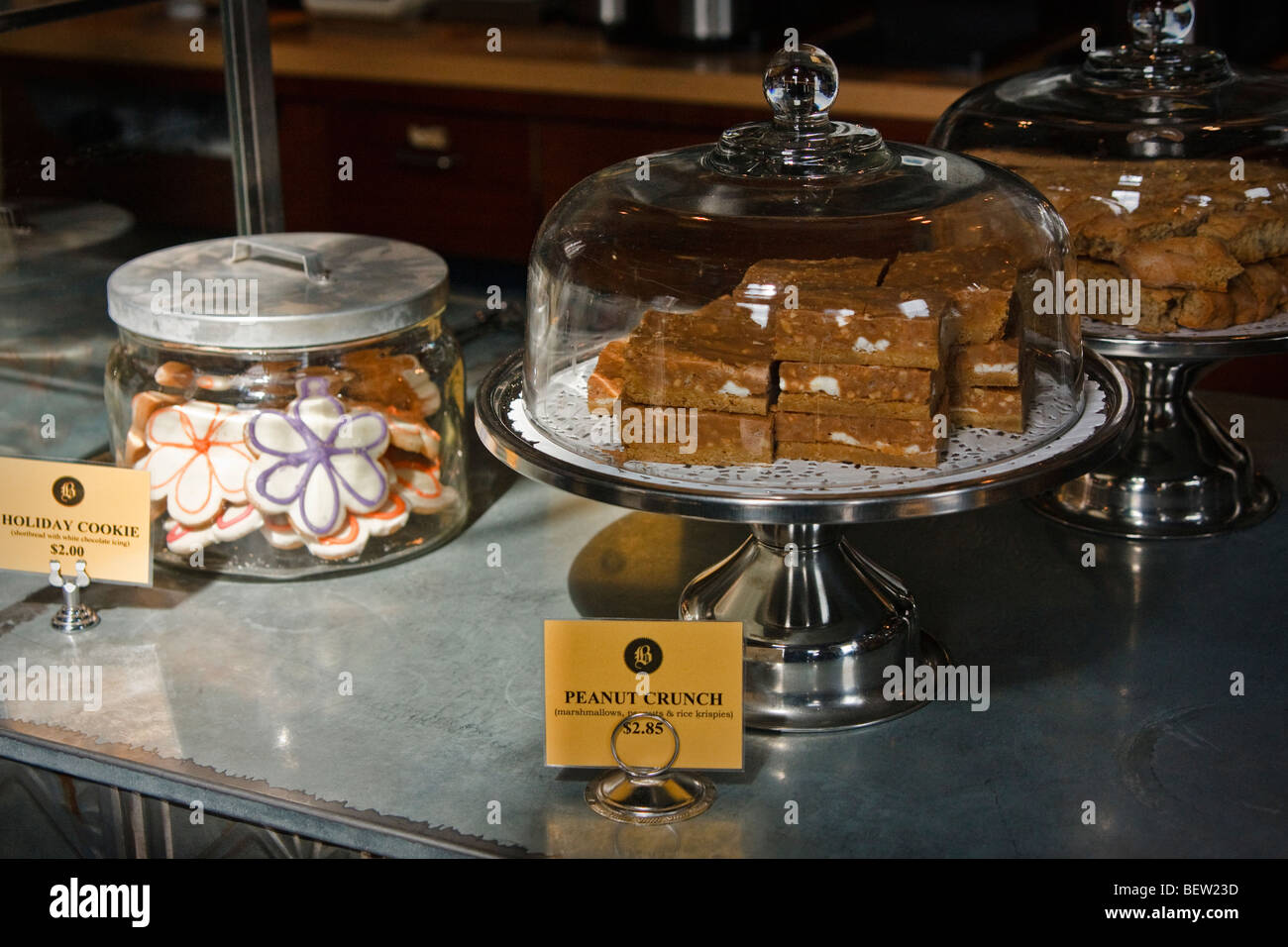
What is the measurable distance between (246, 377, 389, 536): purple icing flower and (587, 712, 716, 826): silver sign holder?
1.31 feet

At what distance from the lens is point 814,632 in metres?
1.18

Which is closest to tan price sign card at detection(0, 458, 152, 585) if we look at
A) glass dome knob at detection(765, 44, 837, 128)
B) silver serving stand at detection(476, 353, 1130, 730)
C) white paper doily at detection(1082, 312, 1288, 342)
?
silver serving stand at detection(476, 353, 1130, 730)

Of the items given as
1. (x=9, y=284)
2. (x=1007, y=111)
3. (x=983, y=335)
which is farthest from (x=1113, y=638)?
(x=9, y=284)

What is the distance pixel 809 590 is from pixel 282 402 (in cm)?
49

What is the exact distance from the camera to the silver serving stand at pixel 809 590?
107 centimetres

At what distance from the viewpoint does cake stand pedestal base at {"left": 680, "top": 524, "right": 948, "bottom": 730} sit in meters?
1.17

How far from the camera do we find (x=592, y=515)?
1558 mm

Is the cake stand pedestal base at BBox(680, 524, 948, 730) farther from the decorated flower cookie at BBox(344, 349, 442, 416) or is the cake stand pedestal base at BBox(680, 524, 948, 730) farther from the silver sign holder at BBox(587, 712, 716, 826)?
the decorated flower cookie at BBox(344, 349, 442, 416)

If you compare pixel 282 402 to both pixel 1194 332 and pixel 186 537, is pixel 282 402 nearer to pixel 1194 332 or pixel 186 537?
pixel 186 537

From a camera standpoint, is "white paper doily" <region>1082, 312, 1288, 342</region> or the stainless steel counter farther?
"white paper doily" <region>1082, 312, 1288, 342</region>

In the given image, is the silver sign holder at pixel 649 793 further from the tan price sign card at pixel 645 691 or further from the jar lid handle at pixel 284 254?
the jar lid handle at pixel 284 254

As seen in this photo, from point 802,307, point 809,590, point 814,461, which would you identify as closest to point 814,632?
point 809,590
